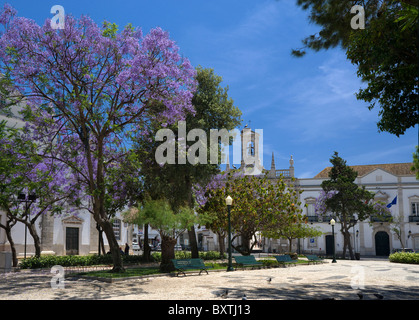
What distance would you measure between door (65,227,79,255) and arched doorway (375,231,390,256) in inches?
1352

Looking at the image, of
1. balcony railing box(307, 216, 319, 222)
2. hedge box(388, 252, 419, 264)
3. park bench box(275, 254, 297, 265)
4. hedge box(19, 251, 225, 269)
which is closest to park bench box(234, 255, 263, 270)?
park bench box(275, 254, 297, 265)

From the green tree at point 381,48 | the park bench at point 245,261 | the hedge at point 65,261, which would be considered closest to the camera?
the green tree at point 381,48

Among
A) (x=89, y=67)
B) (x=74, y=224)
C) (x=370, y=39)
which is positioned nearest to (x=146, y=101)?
(x=89, y=67)

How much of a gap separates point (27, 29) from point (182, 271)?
1192 centimetres

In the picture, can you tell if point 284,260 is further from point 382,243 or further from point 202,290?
point 382,243

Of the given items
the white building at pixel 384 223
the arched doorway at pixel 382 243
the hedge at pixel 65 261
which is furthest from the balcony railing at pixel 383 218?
the hedge at pixel 65 261

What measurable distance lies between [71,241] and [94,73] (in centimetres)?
2031

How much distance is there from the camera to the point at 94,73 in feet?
57.1

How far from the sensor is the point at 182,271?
18828mm

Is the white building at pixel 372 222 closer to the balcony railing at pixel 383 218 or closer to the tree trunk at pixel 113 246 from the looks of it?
the balcony railing at pixel 383 218

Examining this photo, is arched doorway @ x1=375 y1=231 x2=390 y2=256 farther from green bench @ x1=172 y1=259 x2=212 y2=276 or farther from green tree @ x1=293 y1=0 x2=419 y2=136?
green tree @ x1=293 y1=0 x2=419 y2=136

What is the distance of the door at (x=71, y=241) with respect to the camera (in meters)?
33.4

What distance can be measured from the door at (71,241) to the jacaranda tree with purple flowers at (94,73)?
16876 mm

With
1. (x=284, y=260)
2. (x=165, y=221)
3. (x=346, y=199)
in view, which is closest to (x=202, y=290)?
(x=165, y=221)
